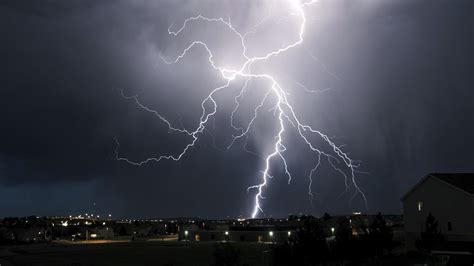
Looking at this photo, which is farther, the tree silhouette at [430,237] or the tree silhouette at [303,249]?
the tree silhouette at [430,237]

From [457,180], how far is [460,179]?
0.56 m

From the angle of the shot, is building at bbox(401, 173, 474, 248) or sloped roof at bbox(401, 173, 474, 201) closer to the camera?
building at bbox(401, 173, 474, 248)

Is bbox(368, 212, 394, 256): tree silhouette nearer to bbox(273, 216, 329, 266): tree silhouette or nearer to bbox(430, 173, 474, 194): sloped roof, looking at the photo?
bbox(430, 173, 474, 194): sloped roof

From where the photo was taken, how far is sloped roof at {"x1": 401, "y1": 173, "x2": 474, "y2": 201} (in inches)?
1496

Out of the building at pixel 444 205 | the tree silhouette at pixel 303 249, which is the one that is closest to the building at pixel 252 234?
the building at pixel 444 205

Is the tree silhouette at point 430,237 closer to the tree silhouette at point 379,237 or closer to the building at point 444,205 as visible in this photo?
the tree silhouette at point 379,237

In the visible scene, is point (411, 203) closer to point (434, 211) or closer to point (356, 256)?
point (434, 211)

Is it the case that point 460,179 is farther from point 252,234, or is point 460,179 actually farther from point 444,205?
point 252,234

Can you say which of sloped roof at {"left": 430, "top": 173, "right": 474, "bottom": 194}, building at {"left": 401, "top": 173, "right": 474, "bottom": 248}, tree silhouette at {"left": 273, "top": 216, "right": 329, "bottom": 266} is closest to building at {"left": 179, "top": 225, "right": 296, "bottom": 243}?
building at {"left": 401, "top": 173, "right": 474, "bottom": 248}

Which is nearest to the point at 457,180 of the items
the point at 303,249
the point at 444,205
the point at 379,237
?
the point at 444,205

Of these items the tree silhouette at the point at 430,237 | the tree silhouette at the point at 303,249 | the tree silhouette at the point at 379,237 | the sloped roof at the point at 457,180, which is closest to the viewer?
the tree silhouette at the point at 303,249

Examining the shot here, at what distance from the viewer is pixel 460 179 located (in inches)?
1581

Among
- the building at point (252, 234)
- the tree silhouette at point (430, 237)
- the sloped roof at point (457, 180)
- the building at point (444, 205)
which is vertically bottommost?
the building at point (252, 234)

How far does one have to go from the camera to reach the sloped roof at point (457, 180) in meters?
38.0
